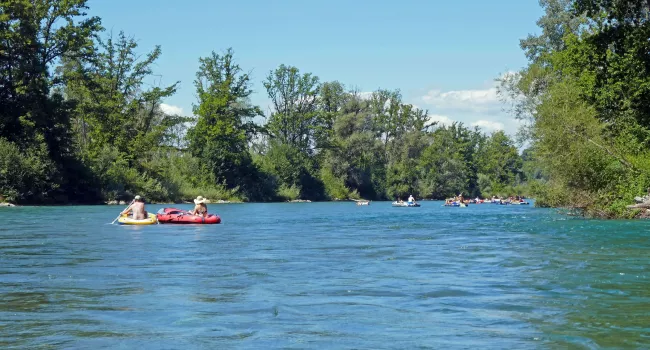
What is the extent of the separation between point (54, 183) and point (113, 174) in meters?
9.03

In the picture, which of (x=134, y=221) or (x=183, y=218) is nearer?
(x=134, y=221)

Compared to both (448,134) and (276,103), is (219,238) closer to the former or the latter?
(276,103)

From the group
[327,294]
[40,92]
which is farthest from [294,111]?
[327,294]

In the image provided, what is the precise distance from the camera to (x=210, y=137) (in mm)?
87062

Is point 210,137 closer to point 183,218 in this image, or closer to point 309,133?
point 309,133

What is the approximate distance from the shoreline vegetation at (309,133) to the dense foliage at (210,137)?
0.17m

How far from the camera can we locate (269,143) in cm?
9988

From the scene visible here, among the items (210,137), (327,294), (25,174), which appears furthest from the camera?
(210,137)

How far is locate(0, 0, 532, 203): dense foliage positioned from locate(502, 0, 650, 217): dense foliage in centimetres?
31

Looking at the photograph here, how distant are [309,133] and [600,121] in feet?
224

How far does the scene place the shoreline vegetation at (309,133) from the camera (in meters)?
35.4

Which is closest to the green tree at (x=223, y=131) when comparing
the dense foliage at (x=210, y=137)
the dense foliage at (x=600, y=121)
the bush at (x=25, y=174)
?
the dense foliage at (x=210, y=137)

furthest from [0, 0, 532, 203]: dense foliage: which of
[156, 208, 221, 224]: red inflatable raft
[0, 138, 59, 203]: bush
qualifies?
[156, 208, 221, 224]: red inflatable raft

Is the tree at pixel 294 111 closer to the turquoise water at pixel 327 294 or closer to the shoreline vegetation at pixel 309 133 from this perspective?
the shoreline vegetation at pixel 309 133
